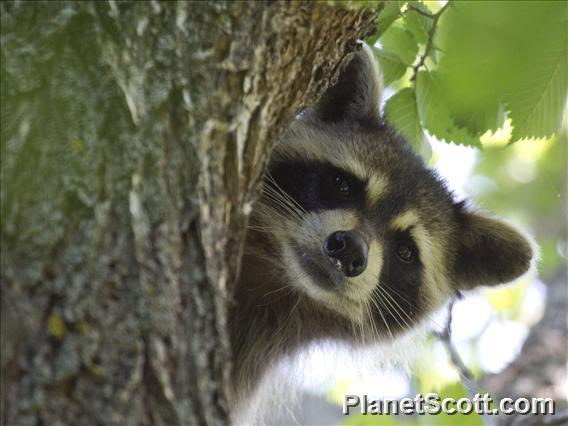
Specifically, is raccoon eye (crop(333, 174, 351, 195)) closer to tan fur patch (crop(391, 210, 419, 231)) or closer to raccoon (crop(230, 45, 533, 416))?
raccoon (crop(230, 45, 533, 416))

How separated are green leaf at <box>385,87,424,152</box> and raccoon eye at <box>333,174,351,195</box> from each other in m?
0.51

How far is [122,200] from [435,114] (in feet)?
4.93

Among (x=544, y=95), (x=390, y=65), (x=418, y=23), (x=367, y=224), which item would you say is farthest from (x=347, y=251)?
(x=544, y=95)

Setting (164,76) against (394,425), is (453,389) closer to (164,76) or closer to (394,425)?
(394,425)

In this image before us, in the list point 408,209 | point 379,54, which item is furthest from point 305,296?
point 379,54

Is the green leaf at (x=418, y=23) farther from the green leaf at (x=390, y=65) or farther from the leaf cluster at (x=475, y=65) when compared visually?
the green leaf at (x=390, y=65)

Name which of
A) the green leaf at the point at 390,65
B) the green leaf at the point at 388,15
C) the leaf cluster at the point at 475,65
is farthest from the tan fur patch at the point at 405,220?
the green leaf at the point at 388,15

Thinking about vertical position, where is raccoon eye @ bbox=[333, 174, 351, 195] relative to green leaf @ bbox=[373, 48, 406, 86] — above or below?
below

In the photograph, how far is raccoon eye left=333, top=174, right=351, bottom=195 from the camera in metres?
3.54

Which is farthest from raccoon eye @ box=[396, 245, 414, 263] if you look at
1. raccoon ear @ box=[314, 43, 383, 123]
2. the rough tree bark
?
the rough tree bark

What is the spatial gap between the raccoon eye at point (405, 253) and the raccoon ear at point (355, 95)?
64cm

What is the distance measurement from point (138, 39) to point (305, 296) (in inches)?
76.8

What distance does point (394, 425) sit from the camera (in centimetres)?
386

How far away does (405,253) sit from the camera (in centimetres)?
369
